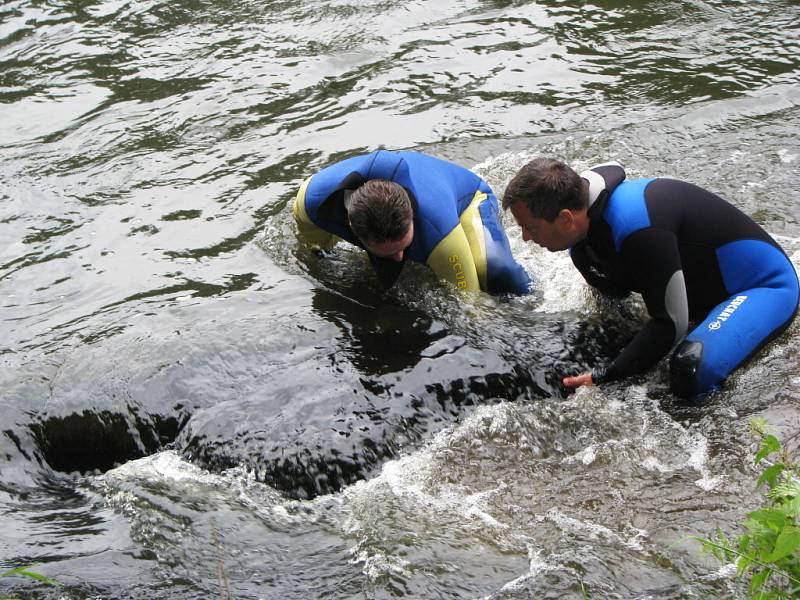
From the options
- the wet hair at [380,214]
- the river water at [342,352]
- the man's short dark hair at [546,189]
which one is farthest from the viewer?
the wet hair at [380,214]

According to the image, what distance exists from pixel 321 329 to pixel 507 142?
3.37m

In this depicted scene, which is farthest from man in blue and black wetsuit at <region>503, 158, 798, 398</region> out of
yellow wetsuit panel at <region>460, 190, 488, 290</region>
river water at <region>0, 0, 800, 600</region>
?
yellow wetsuit panel at <region>460, 190, 488, 290</region>

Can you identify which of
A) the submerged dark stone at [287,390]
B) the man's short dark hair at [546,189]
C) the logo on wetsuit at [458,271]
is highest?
the man's short dark hair at [546,189]

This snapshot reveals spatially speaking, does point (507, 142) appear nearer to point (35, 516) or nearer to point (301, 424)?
point (301, 424)

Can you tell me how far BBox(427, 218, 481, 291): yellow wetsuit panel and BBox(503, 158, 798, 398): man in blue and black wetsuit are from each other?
27.6 inches

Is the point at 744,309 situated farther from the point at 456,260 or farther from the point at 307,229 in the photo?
Result: the point at 307,229

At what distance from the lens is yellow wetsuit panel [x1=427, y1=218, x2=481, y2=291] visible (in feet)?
16.5

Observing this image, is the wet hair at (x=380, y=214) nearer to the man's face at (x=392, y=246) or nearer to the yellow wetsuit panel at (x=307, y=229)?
the man's face at (x=392, y=246)

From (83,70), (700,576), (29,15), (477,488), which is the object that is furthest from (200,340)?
(29,15)

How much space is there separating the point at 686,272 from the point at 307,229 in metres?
2.45

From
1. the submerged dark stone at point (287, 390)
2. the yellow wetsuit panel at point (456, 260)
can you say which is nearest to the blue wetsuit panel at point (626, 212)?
the submerged dark stone at point (287, 390)

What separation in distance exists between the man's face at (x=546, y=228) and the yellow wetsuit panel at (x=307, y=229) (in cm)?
170

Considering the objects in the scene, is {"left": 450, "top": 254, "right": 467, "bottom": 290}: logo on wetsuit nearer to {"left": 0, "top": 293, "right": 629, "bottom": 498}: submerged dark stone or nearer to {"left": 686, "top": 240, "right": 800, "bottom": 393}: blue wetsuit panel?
{"left": 0, "top": 293, "right": 629, "bottom": 498}: submerged dark stone

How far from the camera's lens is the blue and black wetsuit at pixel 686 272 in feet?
13.8
